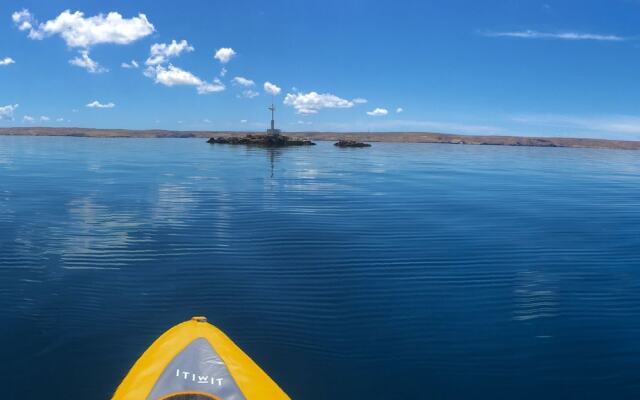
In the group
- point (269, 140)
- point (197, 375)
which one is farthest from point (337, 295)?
point (269, 140)

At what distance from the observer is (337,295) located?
1475 centimetres

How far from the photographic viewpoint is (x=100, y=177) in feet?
148

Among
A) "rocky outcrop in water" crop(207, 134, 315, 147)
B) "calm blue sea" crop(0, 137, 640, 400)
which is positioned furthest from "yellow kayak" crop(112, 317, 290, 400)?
"rocky outcrop in water" crop(207, 134, 315, 147)

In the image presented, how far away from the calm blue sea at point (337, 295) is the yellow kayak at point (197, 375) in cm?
163

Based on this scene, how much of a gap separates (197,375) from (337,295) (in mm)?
7176

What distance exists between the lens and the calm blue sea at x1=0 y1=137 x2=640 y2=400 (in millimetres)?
10492

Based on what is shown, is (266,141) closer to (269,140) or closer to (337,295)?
(269,140)

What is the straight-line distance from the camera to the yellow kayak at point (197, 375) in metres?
7.70

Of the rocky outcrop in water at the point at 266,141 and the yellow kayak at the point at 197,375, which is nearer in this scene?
the yellow kayak at the point at 197,375

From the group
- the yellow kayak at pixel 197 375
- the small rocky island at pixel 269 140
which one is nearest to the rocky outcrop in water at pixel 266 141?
the small rocky island at pixel 269 140

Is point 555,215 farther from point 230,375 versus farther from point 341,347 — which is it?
point 230,375

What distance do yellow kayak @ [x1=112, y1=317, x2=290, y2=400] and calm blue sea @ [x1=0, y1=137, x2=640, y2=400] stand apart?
5.34ft

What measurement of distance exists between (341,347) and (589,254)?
14255 millimetres

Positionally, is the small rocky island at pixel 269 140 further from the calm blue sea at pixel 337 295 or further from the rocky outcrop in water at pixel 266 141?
the calm blue sea at pixel 337 295
